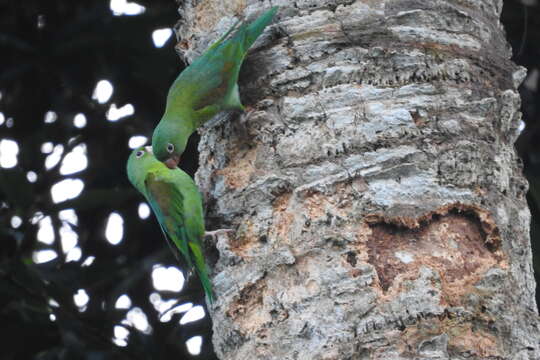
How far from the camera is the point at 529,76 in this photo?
4867mm

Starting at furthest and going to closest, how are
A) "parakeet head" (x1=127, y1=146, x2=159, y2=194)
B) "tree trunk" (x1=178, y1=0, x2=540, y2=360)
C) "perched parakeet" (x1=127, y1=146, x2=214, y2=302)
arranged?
1. "parakeet head" (x1=127, y1=146, x2=159, y2=194)
2. "perched parakeet" (x1=127, y1=146, x2=214, y2=302)
3. "tree trunk" (x1=178, y1=0, x2=540, y2=360)

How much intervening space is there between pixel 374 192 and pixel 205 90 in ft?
3.32

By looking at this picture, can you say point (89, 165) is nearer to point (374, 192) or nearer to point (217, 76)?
point (217, 76)

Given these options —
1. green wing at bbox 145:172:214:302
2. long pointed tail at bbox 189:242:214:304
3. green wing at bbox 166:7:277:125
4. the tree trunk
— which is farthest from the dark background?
the tree trunk

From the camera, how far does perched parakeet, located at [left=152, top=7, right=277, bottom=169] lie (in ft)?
9.68

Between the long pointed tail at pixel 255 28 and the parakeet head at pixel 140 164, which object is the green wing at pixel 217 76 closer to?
the long pointed tail at pixel 255 28

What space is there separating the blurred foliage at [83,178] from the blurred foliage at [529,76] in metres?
1.63

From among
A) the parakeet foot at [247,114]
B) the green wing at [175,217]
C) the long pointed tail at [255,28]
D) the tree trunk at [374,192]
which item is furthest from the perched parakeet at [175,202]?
the long pointed tail at [255,28]

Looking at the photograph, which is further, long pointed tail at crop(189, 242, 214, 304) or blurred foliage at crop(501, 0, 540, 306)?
blurred foliage at crop(501, 0, 540, 306)

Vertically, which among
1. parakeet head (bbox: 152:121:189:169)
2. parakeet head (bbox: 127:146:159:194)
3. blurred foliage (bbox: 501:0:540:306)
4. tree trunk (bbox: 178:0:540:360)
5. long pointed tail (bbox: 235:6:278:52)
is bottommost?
blurred foliage (bbox: 501:0:540:306)

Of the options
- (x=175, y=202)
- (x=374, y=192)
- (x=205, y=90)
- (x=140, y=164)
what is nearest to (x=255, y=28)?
(x=205, y=90)

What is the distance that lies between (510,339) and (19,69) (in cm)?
297

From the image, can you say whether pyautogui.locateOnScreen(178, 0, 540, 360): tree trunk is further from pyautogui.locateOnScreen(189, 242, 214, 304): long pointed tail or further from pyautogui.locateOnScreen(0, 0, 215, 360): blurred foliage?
pyautogui.locateOnScreen(0, 0, 215, 360): blurred foliage

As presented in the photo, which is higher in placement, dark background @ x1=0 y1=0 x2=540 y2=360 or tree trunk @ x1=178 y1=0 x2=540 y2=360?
tree trunk @ x1=178 y1=0 x2=540 y2=360
